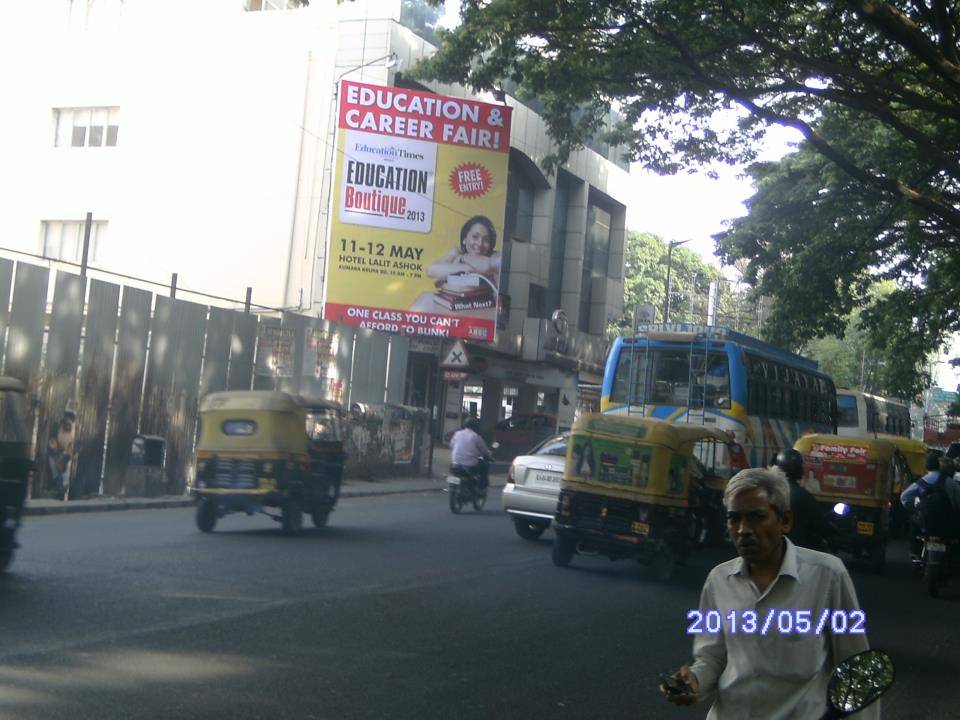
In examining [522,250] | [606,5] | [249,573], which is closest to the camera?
[249,573]

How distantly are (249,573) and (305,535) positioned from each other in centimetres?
409

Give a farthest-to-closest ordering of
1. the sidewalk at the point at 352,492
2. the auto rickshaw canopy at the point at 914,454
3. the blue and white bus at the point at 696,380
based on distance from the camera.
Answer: the auto rickshaw canopy at the point at 914,454
the blue and white bus at the point at 696,380
the sidewalk at the point at 352,492

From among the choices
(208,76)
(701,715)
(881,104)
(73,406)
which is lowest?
Answer: (701,715)

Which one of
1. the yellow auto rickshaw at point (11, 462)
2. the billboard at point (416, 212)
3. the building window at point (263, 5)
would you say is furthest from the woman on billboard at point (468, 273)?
the yellow auto rickshaw at point (11, 462)

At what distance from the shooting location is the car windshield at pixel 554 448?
17109mm

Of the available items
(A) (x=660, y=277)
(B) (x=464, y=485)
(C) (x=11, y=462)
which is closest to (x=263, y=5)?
(B) (x=464, y=485)

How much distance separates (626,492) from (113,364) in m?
10.2

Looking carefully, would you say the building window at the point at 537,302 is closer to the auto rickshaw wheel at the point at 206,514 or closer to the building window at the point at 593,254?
the building window at the point at 593,254

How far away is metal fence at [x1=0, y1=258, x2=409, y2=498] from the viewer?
18062mm

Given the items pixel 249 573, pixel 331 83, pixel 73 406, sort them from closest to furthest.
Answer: pixel 249 573 < pixel 73 406 < pixel 331 83

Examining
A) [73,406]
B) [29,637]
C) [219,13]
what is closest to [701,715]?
[29,637]

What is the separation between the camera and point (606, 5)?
14898 mm

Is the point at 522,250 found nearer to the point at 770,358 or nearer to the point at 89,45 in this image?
the point at 89,45
